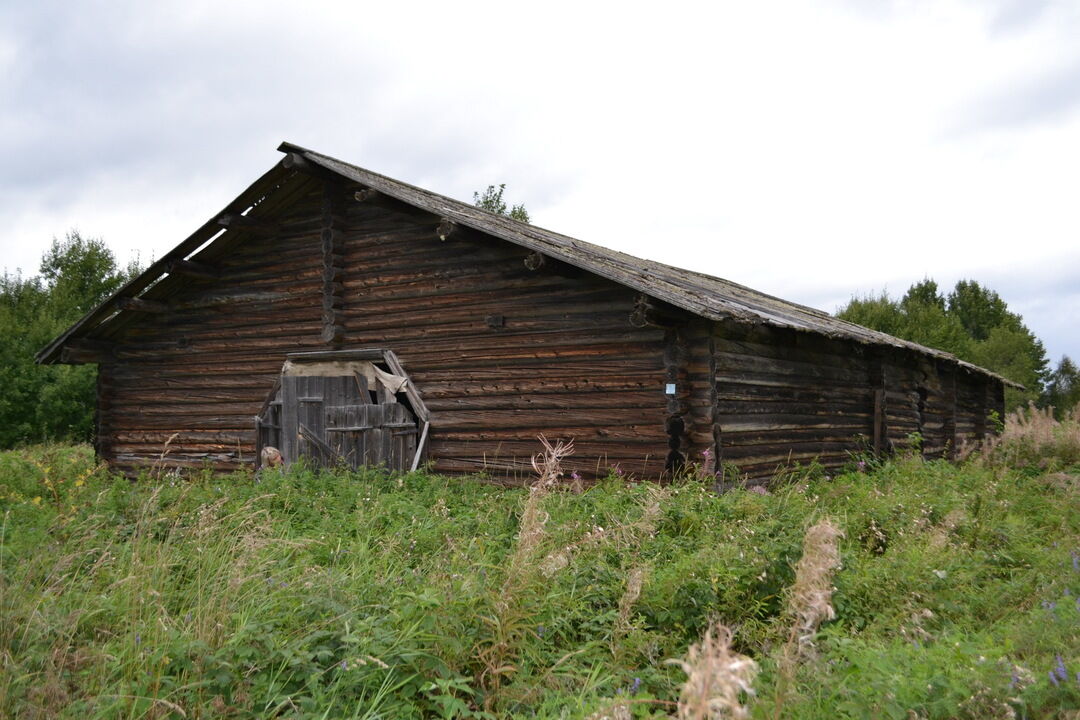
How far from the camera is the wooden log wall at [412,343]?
987 centimetres

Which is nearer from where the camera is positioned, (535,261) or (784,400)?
(535,261)

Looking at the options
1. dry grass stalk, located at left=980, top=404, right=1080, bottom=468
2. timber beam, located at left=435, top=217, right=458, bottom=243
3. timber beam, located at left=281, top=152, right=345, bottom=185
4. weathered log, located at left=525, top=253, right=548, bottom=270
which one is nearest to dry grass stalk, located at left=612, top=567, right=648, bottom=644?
weathered log, located at left=525, top=253, right=548, bottom=270

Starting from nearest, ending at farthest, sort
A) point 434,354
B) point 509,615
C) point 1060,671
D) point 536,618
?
1. point 1060,671
2. point 509,615
3. point 536,618
4. point 434,354

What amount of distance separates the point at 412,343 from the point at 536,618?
291 inches

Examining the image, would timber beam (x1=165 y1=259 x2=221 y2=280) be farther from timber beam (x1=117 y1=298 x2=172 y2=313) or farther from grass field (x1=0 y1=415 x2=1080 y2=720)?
grass field (x1=0 y1=415 x2=1080 y2=720)

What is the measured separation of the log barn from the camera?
9617mm

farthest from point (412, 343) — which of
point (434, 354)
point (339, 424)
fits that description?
point (339, 424)

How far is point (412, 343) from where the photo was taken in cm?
1147

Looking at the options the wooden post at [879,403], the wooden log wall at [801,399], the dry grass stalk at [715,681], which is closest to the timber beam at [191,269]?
the wooden log wall at [801,399]

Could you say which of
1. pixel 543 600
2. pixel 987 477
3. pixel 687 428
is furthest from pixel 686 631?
pixel 987 477

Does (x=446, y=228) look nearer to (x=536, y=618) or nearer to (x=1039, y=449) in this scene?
(x=536, y=618)

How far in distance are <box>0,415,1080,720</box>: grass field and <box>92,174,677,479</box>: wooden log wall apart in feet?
9.05

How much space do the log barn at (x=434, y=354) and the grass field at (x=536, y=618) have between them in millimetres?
2669

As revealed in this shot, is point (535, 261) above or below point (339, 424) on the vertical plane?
above
